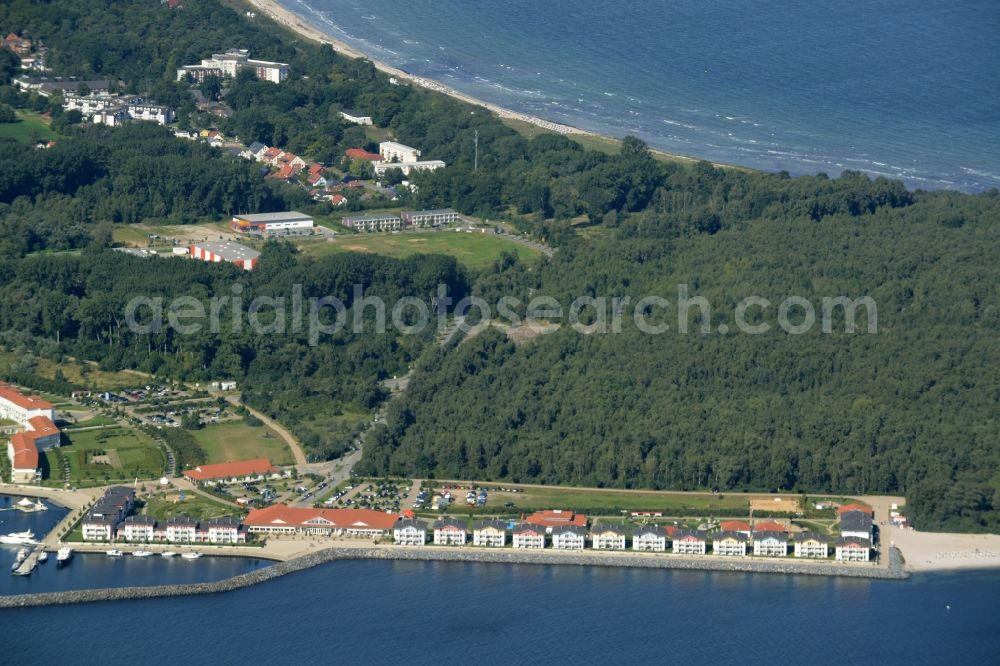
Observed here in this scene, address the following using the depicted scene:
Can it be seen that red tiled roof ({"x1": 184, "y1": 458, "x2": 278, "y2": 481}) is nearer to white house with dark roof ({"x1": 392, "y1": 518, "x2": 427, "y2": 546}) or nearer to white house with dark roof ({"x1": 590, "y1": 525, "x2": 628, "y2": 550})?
white house with dark roof ({"x1": 392, "y1": 518, "x2": 427, "y2": 546})

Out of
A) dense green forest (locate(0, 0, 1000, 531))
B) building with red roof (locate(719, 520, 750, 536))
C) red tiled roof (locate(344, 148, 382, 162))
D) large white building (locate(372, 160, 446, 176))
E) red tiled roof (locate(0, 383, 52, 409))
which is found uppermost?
red tiled roof (locate(344, 148, 382, 162))

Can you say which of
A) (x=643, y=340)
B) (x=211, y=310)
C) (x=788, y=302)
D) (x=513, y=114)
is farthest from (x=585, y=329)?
(x=513, y=114)

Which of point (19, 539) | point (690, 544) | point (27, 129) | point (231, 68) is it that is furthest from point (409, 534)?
point (231, 68)

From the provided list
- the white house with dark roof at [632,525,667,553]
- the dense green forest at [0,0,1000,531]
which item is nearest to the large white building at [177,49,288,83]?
the dense green forest at [0,0,1000,531]

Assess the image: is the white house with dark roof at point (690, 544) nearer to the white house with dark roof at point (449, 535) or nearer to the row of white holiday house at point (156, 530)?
the white house with dark roof at point (449, 535)

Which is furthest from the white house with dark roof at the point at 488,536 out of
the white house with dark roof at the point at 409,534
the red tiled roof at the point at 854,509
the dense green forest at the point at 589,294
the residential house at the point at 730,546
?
the red tiled roof at the point at 854,509

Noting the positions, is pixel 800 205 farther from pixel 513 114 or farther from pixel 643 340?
pixel 513 114

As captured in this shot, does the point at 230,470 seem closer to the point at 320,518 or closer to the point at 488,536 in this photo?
the point at 320,518
